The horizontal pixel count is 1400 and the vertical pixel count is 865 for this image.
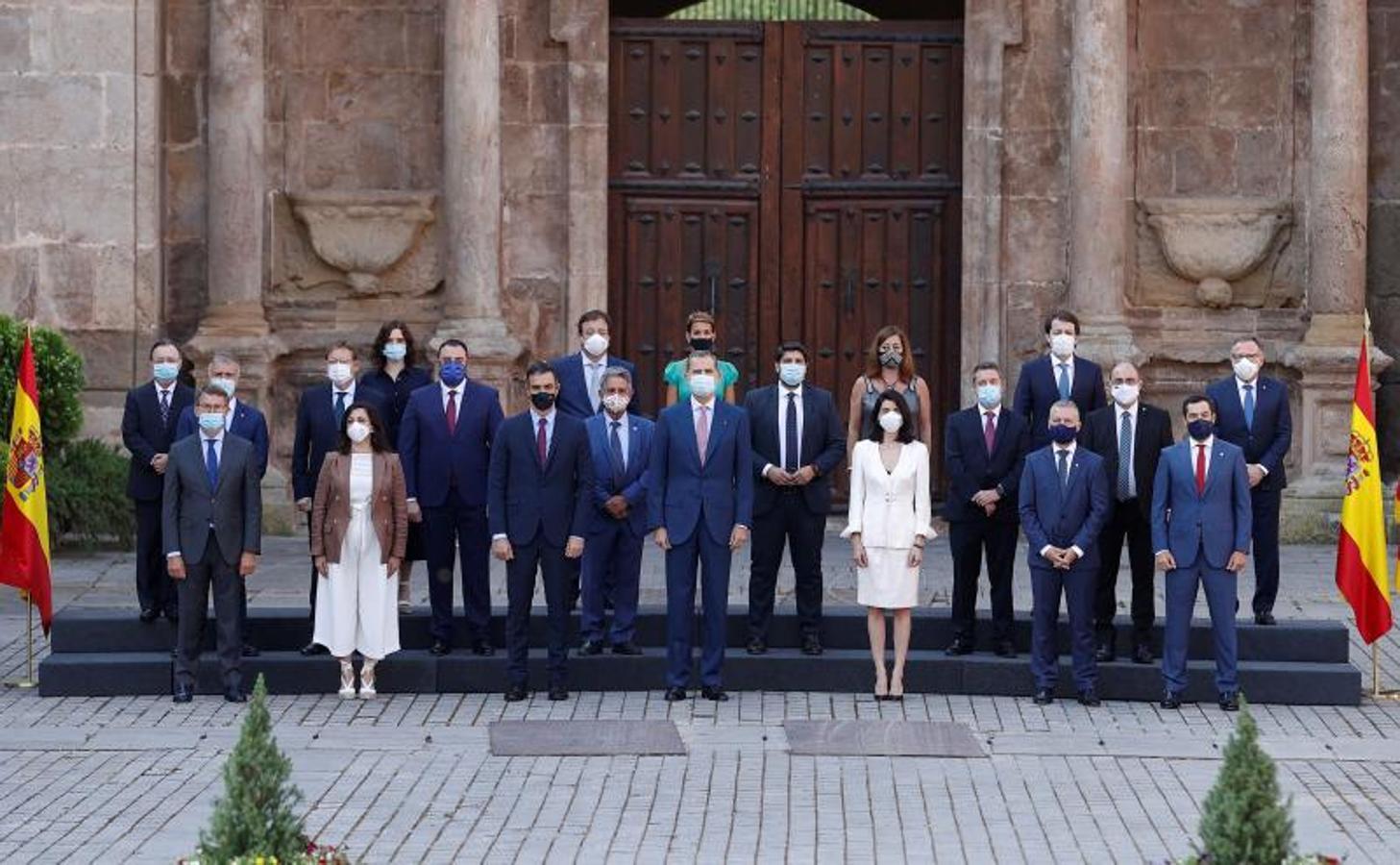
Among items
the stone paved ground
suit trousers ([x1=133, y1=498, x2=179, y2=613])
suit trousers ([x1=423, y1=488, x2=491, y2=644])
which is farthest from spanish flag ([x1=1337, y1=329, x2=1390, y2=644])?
suit trousers ([x1=133, y1=498, x2=179, y2=613])

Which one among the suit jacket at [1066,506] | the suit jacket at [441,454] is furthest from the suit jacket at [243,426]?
the suit jacket at [1066,506]

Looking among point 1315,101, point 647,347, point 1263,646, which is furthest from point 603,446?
point 1315,101

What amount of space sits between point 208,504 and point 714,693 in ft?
9.99

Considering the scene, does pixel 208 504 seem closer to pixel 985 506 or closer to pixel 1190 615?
pixel 985 506

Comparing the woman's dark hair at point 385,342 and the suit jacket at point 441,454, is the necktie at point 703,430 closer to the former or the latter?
the suit jacket at point 441,454

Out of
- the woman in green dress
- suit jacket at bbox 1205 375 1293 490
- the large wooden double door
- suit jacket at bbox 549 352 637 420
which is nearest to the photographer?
suit jacket at bbox 1205 375 1293 490

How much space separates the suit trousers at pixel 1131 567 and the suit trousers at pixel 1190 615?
492mm

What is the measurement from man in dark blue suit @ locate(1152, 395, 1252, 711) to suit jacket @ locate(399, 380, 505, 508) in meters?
3.93

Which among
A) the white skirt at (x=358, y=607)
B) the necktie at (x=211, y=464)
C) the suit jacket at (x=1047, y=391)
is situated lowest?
the white skirt at (x=358, y=607)

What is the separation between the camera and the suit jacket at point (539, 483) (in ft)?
59.0

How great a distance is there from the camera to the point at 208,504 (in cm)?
1794

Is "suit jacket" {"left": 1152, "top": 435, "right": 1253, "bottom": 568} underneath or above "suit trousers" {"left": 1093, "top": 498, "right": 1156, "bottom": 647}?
above

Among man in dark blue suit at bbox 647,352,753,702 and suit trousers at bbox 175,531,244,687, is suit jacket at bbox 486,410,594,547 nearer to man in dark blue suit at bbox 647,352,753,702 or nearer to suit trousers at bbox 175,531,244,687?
man in dark blue suit at bbox 647,352,753,702

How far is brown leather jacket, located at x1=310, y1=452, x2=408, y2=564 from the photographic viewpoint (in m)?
18.0
